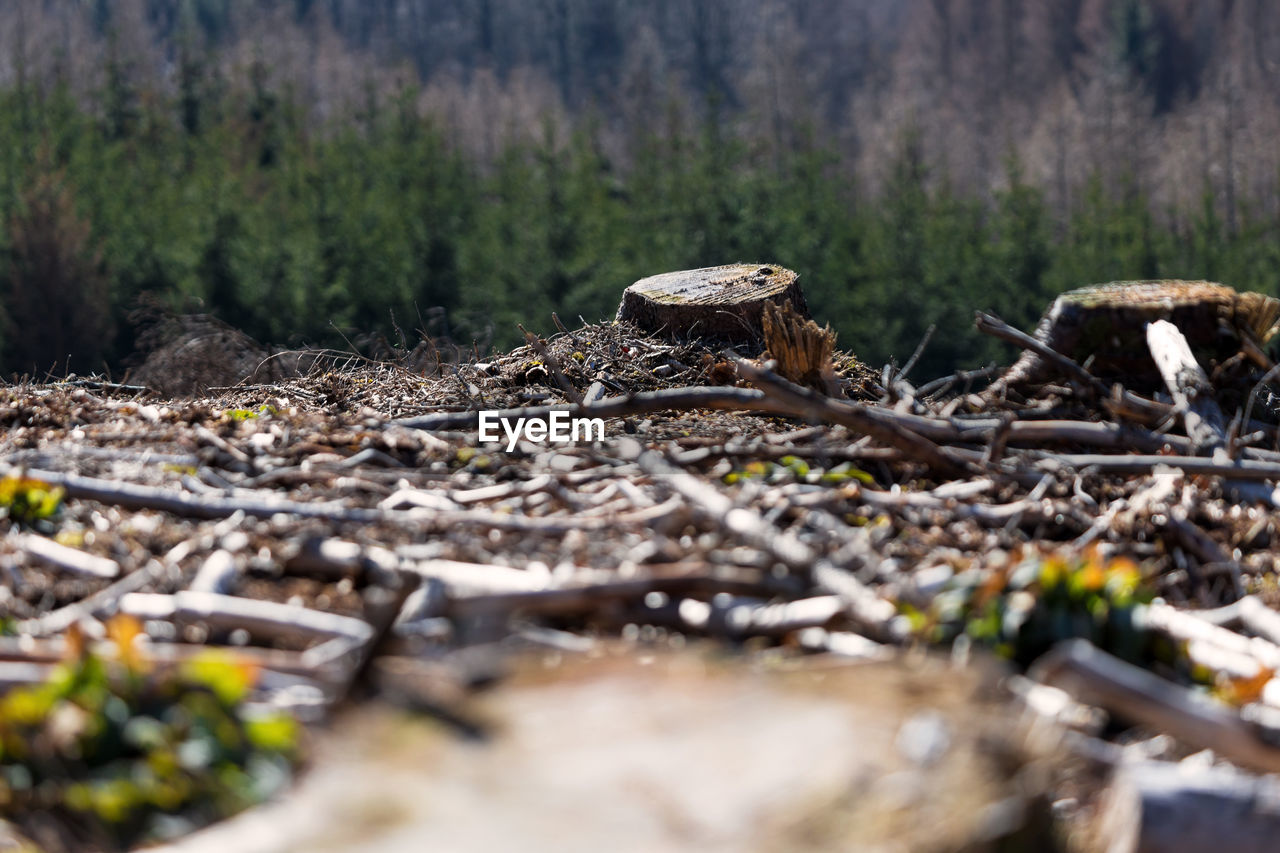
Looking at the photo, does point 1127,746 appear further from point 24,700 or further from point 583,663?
point 24,700

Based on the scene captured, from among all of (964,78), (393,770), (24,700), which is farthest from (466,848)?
(964,78)

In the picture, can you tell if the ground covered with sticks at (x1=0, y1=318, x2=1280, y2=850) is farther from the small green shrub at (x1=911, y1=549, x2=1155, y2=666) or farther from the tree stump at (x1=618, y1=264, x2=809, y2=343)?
the tree stump at (x1=618, y1=264, x2=809, y2=343)

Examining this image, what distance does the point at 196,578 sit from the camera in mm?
3105

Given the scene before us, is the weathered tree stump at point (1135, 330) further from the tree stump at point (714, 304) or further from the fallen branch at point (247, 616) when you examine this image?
the fallen branch at point (247, 616)

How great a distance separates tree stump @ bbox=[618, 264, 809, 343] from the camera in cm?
758

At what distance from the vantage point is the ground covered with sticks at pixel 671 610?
81.0 inches

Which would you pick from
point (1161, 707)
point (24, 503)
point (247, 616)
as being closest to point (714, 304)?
point (24, 503)

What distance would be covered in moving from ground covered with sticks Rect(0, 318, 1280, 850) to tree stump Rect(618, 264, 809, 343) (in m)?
2.49

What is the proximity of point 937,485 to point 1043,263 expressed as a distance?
27.5m

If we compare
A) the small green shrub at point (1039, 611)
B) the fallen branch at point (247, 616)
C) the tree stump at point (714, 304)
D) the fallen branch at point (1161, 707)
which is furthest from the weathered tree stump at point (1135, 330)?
the fallen branch at point (247, 616)

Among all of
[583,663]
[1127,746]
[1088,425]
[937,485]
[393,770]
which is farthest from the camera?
[1088,425]

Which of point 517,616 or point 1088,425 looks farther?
point 1088,425

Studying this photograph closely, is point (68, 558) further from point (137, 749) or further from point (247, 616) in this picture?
point (137, 749)

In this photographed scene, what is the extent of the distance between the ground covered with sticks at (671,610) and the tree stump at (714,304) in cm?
249
